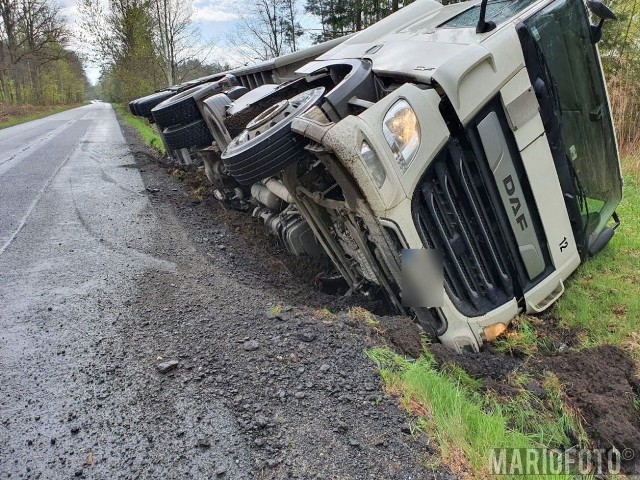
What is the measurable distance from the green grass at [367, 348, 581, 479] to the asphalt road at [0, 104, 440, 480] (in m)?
0.09

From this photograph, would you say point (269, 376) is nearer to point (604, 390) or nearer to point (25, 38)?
point (604, 390)

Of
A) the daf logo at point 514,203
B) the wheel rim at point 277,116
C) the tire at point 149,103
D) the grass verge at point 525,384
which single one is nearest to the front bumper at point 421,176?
the daf logo at point 514,203

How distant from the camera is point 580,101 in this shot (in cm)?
324

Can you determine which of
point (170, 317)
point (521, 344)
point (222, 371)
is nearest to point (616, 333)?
point (521, 344)

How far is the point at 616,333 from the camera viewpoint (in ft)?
10.4

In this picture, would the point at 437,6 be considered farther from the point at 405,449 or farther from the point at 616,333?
the point at 405,449

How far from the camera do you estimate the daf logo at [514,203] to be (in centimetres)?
273

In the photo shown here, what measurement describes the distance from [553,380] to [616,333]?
0.88 metres

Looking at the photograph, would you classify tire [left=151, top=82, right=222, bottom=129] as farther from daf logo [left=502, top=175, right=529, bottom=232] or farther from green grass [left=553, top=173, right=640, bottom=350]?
green grass [left=553, top=173, right=640, bottom=350]

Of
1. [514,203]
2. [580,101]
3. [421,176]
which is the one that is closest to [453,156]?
[421,176]

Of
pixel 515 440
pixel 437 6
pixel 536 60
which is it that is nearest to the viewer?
pixel 515 440

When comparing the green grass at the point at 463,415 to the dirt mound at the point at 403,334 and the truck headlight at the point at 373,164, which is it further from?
the truck headlight at the point at 373,164

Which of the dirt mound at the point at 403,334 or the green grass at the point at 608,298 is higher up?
the dirt mound at the point at 403,334

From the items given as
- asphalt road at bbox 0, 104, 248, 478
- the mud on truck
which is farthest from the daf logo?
asphalt road at bbox 0, 104, 248, 478
